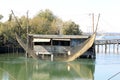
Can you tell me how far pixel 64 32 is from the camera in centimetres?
5012

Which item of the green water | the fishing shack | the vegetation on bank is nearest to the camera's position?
the green water

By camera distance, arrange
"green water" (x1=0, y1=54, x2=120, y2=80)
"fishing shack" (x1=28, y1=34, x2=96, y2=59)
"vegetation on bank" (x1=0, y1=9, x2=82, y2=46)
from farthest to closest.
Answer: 1. "vegetation on bank" (x1=0, y1=9, x2=82, y2=46)
2. "fishing shack" (x1=28, y1=34, x2=96, y2=59)
3. "green water" (x1=0, y1=54, x2=120, y2=80)

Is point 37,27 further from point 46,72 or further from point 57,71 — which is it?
point 46,72

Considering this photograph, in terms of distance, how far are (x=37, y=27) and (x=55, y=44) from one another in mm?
14713

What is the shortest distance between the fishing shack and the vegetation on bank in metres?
9.69

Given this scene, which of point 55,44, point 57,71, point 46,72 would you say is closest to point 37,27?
point 55,44

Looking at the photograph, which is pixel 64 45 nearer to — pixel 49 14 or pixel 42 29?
pixel 42 29

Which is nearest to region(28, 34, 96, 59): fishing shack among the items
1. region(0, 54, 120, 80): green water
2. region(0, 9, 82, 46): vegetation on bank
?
region(0, 54, 120, 80): green water

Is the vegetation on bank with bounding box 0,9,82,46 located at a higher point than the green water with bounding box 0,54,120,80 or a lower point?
higher

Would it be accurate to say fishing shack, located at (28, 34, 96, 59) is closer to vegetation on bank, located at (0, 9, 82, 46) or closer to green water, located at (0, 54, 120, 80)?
green water, located at (0, 54, 120, 80)

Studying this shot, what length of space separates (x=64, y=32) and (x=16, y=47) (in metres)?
7.76

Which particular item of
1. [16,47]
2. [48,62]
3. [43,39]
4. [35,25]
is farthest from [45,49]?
[35,25]

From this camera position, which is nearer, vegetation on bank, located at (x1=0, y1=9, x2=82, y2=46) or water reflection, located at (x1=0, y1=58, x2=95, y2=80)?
water reflection, located at (x1=0, y1=58, x2=95, y2=80)

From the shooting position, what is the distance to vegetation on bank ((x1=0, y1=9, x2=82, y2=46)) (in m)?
45.9
